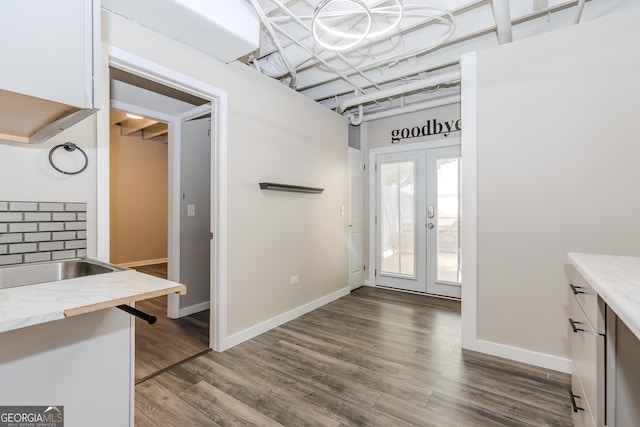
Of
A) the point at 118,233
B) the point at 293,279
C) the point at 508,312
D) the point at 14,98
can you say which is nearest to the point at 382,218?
the point at 293,279

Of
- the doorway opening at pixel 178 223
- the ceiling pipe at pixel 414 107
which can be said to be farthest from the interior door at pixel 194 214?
the ceiling pipe at pixel 414 107

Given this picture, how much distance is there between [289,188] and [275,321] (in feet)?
4.54

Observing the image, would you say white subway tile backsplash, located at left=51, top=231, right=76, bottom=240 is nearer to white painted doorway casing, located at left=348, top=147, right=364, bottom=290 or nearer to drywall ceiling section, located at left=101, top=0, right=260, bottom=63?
drywall ceiling section, located at left=101, top=0, right=260, bottom=63

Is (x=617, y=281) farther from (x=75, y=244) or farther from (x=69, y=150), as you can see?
(x=69, y=150)

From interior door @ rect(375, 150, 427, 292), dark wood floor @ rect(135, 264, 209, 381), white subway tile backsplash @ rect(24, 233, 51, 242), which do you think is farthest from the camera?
interior door @ rect(375, 150, 427, 292)

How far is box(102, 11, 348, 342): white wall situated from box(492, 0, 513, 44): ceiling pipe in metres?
1.97

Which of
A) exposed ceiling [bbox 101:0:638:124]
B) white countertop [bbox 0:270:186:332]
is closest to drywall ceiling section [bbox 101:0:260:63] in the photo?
exposed ceiling [bbox 101:0:638:124]

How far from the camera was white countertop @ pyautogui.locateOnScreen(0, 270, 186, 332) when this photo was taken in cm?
83

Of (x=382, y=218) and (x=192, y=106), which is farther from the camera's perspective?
(x=382, y=218)

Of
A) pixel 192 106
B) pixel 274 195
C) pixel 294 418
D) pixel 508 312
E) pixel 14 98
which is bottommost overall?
pixel 294 418

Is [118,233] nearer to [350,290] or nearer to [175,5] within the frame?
[350,290]

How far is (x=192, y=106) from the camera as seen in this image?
3305 mm

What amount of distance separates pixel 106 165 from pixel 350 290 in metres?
3.43

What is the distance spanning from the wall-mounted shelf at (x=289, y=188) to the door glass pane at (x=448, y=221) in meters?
1.74
